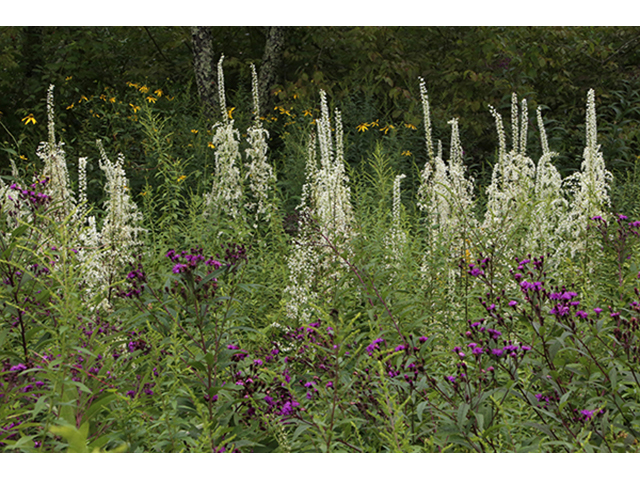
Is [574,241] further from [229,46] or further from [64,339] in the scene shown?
[229,46]

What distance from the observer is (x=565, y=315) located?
90.7 inches

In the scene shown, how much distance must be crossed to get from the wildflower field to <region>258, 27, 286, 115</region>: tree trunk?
13.9ft

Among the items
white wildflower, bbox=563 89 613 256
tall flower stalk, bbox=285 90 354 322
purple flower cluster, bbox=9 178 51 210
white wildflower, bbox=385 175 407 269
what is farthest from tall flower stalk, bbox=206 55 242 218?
white wildflower, bbox=563 89 613 256

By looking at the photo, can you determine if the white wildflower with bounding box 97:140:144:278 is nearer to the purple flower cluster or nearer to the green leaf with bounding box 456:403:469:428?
the purple flower cluster

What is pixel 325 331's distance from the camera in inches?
109

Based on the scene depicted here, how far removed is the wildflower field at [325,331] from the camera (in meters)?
2.26

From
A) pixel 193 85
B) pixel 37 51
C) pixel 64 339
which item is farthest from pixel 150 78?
pixel 64 339

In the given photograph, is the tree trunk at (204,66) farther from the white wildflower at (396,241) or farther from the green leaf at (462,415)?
the green leaf at (462,415)

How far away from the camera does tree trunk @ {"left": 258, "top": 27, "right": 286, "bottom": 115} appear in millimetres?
9000

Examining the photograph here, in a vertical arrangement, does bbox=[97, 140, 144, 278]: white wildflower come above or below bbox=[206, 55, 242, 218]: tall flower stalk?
below

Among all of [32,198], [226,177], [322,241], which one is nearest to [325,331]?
[322,241]

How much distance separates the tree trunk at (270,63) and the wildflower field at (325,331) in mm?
4222

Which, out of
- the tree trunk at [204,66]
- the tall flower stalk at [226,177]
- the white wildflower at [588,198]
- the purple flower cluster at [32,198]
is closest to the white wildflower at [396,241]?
the white wildflower at [588,198]

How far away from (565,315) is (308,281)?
1.80 metres
